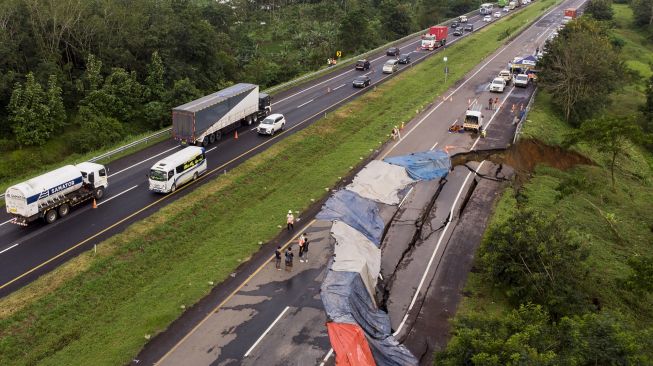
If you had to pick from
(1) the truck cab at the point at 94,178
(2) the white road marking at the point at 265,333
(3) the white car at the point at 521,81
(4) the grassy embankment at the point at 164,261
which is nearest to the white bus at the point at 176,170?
(4) the grassy embankment at the point at 164,261

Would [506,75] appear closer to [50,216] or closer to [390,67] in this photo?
[390,67]

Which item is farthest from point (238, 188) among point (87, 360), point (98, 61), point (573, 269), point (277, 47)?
point (277, 47)

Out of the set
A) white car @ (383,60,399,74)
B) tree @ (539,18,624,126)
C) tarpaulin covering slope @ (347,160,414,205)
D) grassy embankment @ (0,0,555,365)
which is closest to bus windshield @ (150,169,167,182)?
grassy embankment @ (0,0,555,365)

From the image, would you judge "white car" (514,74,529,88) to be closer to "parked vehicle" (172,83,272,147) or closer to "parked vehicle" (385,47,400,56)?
"parked vehicle" (385,47,400,56)

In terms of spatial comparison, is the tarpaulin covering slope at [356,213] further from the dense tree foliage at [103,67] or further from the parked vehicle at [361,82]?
the parked vehicle at [361,82]

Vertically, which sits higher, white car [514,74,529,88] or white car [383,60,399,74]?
white car [383,60,399,74]

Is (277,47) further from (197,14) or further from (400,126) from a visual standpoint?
(400,126)
